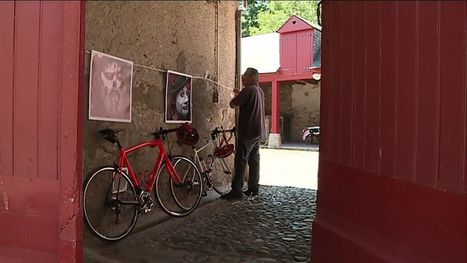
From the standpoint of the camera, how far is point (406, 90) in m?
2.10

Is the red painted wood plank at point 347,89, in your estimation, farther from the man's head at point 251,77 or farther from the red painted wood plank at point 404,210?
the man's head at point 251,77

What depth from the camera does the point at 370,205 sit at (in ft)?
8.11

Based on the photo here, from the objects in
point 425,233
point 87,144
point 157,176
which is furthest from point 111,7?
point 425,233

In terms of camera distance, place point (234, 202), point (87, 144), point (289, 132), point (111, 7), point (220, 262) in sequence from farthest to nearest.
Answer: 1. point (289, 132)
2. point (234, 202)
3. point (111, 7)
4. point (87, 144)
5. point (220, 262)

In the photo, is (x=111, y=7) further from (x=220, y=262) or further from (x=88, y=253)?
(x=220, y=262)

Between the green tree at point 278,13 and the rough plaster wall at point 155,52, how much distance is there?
22363 mm

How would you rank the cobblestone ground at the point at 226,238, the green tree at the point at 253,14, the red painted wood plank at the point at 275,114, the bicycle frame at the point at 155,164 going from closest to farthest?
the cobblestone ground at the point at 226,238, the bicycle frame at the point at 155,164, the red painted wood plank at the point at 275,114, the green tree at the point at 253,14

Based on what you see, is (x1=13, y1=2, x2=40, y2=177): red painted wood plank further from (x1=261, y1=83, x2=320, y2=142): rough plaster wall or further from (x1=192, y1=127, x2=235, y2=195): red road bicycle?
(x1=261, y1=83, x2=320, y2=142): rough plaster wall

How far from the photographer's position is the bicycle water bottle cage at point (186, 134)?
16.7ft

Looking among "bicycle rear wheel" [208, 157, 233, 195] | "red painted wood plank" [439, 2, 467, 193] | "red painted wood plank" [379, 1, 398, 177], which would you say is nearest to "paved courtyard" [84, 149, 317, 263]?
"bicycle rear wheel" [208, 157, 233, 195]

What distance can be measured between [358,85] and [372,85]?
18 cm

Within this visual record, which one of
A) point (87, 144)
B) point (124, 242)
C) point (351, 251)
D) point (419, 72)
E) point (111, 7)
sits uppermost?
point (111, 7)

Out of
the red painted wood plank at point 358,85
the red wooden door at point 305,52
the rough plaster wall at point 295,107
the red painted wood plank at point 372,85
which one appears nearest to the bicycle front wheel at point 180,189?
the red painted wood plank at point 358,85

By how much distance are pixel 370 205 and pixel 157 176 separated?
271cm
